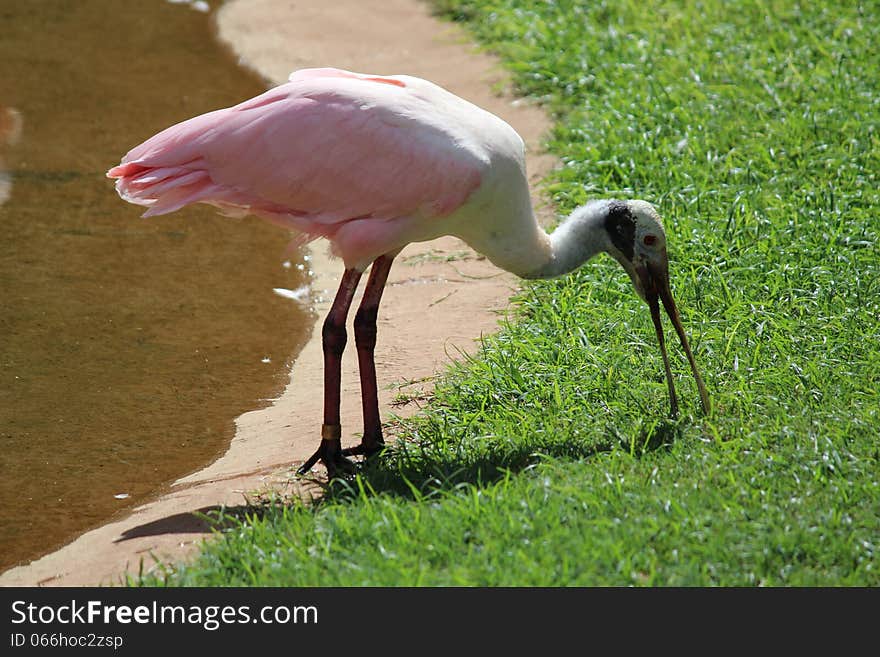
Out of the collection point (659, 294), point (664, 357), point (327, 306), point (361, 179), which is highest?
point (361, 179)

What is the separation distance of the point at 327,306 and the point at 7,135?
321 cm

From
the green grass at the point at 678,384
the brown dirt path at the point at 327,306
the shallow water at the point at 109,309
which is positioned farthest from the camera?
the shallow water at the point at 109,309

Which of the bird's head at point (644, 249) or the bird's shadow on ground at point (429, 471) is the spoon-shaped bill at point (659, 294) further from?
the bird's shadow on ground at point (429, 471)

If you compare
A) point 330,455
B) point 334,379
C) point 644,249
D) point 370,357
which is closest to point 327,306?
point 370,357

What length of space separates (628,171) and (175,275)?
2886mm

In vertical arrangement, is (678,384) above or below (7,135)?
above

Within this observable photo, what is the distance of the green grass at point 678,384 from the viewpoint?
4.30 meters

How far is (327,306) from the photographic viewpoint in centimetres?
729

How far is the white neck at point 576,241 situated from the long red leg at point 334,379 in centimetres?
81

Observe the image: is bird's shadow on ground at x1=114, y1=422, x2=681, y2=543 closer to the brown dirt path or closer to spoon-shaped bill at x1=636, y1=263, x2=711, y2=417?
the brown dirt path

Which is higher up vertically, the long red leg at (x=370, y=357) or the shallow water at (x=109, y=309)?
the long red leg at (x=370, y=357)

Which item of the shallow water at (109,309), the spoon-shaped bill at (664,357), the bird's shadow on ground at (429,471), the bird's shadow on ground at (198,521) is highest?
the spoon-shaped bill at (664,357)

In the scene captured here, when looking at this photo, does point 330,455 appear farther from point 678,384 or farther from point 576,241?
point 678,384

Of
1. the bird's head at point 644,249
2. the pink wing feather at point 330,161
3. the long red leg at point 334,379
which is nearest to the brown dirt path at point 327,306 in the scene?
the long red leg at point 334,379
